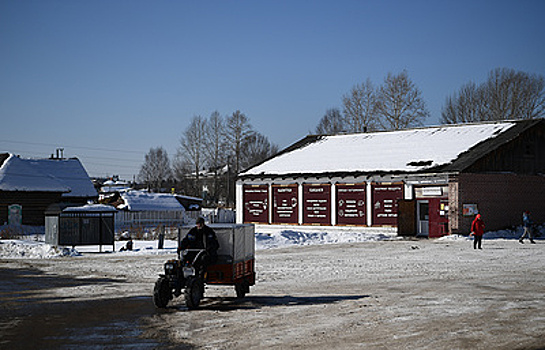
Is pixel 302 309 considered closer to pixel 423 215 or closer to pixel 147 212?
pixel 423 215

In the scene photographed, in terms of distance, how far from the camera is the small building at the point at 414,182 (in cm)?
3891

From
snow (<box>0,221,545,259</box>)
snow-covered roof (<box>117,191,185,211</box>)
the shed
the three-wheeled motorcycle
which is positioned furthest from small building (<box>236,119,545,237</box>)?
snow-covered roof (<box>117,191,185,211</box>)

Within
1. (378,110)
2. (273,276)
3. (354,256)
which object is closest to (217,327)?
(273,276)

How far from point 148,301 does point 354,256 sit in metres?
14.2

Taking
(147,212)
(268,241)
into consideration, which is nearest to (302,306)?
(268,241)

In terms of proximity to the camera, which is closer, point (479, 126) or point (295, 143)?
point (479, 126)

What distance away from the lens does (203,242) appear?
48.1 feet

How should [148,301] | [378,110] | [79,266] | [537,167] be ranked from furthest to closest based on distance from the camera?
[378,110] < [537,167] < [79,266] < [148,301]

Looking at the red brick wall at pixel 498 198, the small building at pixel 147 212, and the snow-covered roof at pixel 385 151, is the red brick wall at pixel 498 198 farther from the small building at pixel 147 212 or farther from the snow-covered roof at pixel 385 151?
the small building at pixel 147 212

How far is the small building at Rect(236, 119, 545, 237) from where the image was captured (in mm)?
A: 38906

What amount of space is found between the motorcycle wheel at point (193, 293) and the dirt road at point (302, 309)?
0.24 meters

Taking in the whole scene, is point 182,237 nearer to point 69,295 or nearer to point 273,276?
point 69,295

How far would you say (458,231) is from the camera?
3778 centimetres

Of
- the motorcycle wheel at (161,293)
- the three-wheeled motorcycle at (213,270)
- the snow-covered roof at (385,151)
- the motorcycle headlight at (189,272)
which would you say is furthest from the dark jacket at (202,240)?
the snow-covered roof at (385,151)
